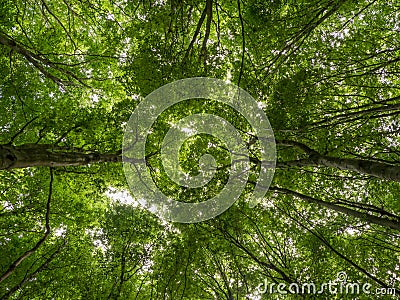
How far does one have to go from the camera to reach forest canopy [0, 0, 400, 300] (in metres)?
5.72

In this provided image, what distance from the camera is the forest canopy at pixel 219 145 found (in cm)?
572

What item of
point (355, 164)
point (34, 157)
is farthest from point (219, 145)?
point (34, 157)

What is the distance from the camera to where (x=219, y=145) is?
786 centimetres

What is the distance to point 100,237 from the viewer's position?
10.8m

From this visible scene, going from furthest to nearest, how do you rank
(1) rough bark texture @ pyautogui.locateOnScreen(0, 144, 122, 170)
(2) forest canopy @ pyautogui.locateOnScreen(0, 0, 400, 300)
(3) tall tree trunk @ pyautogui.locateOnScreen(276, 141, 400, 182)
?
(2) forest canopy @ pyautogui.locateOnScreen(0, 0, 400, 300) < (3) tall tree trunk @ pyautogui.locateOnScreen(276, 141, 400, 182) < (1) rough bark texture @ pyautogui.locateOnScreen(0, 144, 122, 170)

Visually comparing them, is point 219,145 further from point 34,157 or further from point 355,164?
point 34,157

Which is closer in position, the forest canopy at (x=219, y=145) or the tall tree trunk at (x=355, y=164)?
the tall tree trunk at (x=355, y=164)

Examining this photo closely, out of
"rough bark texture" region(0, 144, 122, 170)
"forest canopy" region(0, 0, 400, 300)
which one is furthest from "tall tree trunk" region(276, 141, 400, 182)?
"rough bark texture" region(0, 144, 122, 170)

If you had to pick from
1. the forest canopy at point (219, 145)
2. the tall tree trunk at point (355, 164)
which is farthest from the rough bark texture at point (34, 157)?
the tall tree trunk at point (355, 164)

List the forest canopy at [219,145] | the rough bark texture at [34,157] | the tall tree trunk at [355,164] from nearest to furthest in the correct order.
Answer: the rough bark texture at [34,157] → the tall tree trunk at [355,164] → the forest canopy at [219,145]

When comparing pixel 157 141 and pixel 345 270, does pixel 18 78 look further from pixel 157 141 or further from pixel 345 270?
pixel 345 270

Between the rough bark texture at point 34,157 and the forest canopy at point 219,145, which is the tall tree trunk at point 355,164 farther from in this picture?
the rough bark texture at point 34,157

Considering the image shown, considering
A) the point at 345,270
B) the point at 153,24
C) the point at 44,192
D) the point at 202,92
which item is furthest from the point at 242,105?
the point at 44,192

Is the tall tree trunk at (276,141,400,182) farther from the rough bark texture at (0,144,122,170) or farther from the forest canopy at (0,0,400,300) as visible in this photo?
the rough bark texture at (0,144,122,170)
